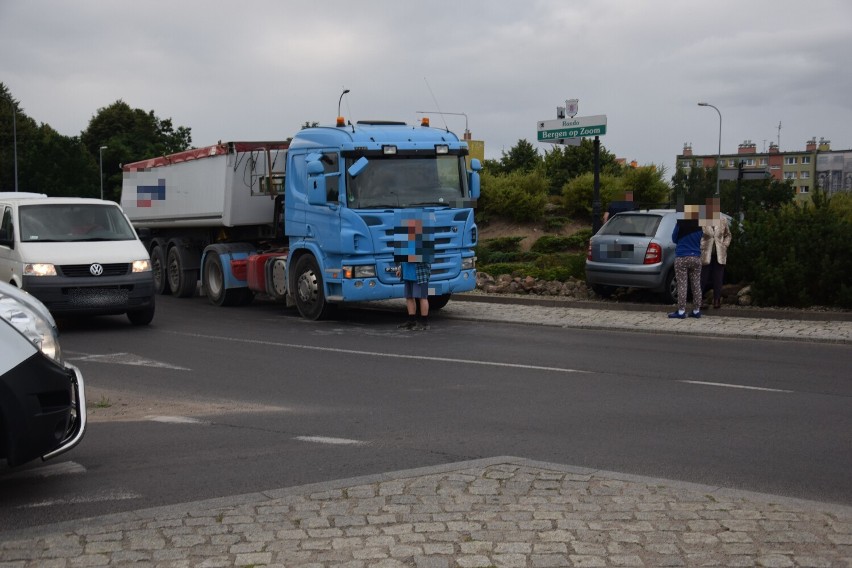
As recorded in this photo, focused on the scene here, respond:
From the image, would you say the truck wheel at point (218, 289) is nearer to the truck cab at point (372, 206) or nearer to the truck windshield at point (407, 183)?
the truck cab at point (372, 206)

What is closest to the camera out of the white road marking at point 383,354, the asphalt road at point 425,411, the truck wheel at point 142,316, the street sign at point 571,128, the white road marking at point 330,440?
the asphalt road at point 425,411

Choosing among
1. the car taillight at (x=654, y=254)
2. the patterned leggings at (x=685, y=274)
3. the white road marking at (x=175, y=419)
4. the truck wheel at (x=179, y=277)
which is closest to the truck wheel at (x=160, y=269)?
the truck wheel at (x=179, y=277)

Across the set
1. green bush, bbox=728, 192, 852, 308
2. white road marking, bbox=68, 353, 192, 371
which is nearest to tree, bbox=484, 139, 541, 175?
green bush, bbox=728, 192, 852, 308

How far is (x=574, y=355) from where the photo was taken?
512 inches

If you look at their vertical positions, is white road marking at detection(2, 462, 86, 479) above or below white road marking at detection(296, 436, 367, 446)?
below

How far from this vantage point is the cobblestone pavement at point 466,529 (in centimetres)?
497

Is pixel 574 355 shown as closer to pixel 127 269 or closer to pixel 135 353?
pixel 135 353

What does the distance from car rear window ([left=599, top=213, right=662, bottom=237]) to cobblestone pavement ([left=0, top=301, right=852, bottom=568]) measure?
11.8m

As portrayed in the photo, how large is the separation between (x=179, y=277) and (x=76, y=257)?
7233 mm

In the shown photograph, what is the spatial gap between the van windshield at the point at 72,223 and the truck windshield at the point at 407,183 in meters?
3.80

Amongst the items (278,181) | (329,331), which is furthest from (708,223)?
(278,181)

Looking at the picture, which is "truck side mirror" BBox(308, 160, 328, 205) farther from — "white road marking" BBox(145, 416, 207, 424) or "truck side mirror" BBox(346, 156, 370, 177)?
"white road marking" BBox(145, 416, 207, 424)

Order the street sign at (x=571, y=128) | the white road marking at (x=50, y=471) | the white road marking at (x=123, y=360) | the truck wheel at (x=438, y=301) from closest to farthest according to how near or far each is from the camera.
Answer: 1. the white road marking at (x=50, y=471)
2. the white road marking at (x=123, y=360)
3. the truck wheel at (x=438, y=301)
4. the street sign at (x=571, y=128)

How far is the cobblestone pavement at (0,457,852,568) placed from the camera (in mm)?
4973
